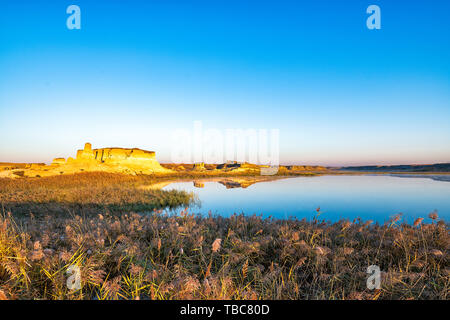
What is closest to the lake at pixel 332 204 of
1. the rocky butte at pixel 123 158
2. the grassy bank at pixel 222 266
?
the grassy bank at pixel 222 266

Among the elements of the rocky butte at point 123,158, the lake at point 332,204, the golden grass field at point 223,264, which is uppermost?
the rocky butte at point 123,158

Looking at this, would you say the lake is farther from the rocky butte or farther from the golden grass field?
the rocky butte

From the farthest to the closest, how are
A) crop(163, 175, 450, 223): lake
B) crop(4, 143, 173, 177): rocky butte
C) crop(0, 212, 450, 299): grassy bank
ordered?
crop(4, 143, 173, 177): rocky butte, crop(163, 175, 450, 223): lake, crop(0, 212, 450, 299): grassy bank

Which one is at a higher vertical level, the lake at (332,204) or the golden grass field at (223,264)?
the golden grass field at (223,264)

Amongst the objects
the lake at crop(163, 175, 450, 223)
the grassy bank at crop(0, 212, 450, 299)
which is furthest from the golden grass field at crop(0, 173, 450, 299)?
the lake at crop(163, 175, 450, 223)

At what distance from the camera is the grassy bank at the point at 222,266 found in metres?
2.57

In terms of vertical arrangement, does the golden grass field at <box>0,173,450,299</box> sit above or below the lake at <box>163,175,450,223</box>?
above

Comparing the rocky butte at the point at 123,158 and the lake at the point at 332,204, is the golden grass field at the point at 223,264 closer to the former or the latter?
the lake at the point at 332,204

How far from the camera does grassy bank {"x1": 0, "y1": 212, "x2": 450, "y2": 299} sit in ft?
8.43

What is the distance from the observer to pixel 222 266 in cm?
311

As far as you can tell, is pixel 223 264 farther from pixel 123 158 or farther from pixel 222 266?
pixel 123 158
